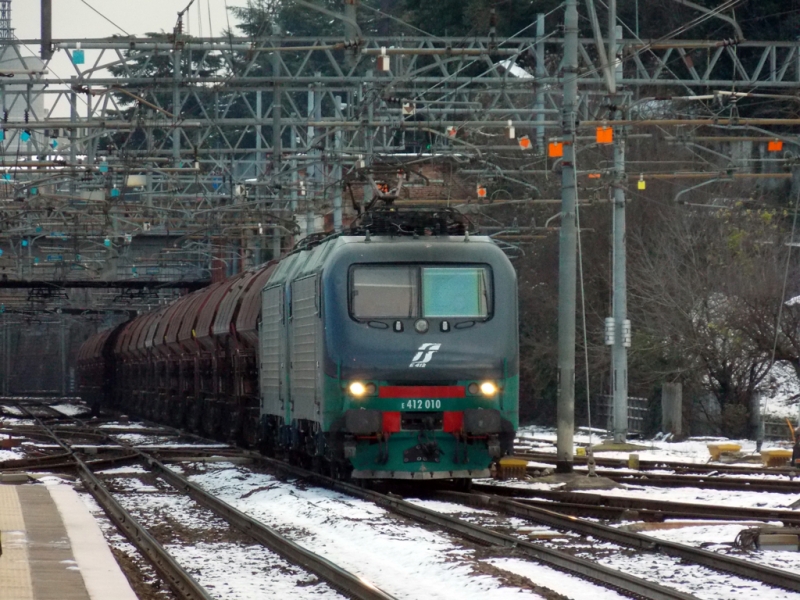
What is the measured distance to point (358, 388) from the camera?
635 inches

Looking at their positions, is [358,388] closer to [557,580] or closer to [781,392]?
[557,580]

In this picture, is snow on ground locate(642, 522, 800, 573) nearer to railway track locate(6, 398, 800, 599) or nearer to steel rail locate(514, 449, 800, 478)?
railway track locate(6, 398, 800, 599)

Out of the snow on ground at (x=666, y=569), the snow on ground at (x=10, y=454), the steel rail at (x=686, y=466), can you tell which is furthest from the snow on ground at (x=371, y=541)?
the snow on ground at (x=10, y=454)

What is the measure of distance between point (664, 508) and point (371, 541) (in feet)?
11.5

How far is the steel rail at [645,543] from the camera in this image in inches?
367

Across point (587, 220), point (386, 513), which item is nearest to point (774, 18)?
point (587, 220)

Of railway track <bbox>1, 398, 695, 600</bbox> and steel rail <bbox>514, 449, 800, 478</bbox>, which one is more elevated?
railway track <bbox>1, 398, 695, 600</bbox>

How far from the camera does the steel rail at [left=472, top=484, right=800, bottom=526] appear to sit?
13336 mm

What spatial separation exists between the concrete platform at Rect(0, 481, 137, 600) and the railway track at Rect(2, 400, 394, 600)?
0.35 meters

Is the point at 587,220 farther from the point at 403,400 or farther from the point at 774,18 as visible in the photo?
the point at 403,400

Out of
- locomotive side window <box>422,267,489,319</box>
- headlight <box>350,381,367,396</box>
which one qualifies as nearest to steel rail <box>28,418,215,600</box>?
headlight <box>350,381,367,396</box>

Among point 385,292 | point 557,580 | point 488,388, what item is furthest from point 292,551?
point 385,292

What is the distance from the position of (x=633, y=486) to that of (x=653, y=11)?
1364 inches

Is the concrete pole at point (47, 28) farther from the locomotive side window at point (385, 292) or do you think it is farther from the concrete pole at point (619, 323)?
the concrete pole at point (619, 323)
